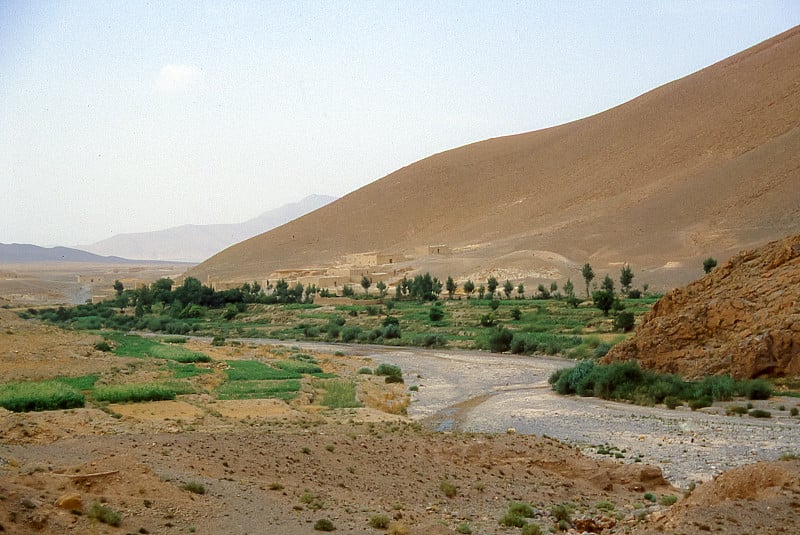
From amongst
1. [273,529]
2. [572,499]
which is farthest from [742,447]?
[273,529]

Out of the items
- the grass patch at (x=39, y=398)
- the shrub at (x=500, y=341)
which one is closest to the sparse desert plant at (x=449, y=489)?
the grass patch at (x=39, y=398)

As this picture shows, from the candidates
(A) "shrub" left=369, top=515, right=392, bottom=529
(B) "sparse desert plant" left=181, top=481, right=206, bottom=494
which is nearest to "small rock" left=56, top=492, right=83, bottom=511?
(B) "sparse desert plant" left=181, top=481, right=206, bottom=494

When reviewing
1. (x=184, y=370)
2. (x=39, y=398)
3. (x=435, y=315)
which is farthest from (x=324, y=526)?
(x=435, y=315)

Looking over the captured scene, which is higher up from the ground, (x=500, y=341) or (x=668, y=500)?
(x=500, y=341)

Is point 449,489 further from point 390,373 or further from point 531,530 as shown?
point 390,373

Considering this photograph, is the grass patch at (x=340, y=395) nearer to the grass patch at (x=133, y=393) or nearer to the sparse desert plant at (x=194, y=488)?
the grass patch at (x=133, y=393)

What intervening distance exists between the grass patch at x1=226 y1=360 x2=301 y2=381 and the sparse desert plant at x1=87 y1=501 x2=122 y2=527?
64.7 ft

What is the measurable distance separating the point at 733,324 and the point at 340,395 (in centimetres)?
1149

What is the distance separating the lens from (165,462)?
1282 cm

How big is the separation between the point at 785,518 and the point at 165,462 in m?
8.27

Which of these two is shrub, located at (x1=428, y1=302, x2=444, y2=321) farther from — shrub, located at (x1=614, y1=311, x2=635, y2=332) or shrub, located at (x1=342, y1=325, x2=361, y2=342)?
shrub, located at (x1=614, y1=311, x2=635, y2=332)

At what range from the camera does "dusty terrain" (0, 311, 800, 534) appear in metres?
9.62

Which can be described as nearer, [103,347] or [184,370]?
[184,370]

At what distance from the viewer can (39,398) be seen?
20.6 m
